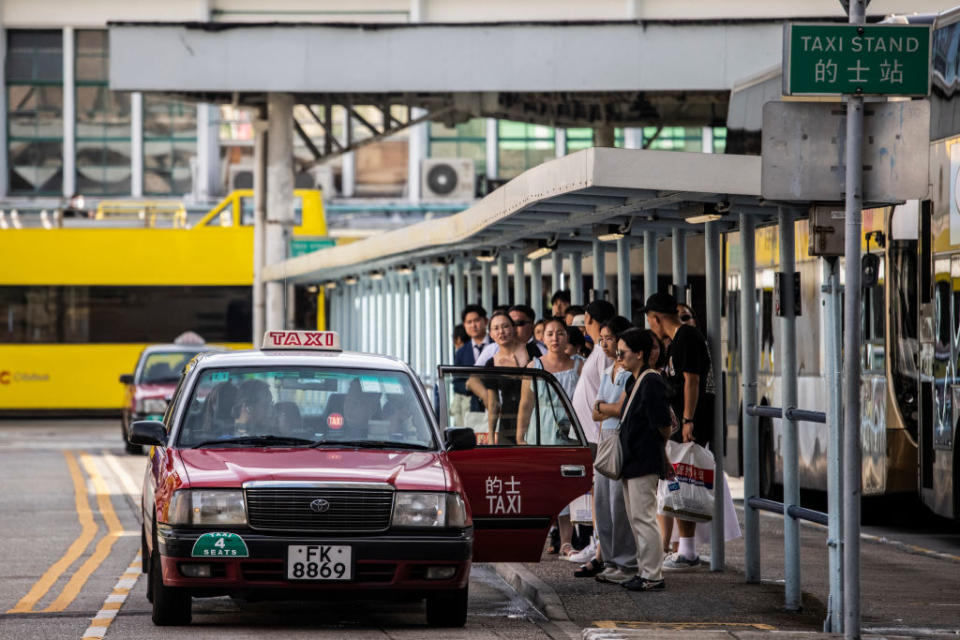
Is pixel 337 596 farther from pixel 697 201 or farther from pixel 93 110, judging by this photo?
pixel 93 110

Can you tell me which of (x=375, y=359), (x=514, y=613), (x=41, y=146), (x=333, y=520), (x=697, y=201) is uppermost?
(x=41, y=146)

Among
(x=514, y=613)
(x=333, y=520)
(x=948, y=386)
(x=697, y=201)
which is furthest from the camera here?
(x=948, y=386)

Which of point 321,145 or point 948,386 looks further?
point 321,145

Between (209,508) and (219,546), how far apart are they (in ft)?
0.65

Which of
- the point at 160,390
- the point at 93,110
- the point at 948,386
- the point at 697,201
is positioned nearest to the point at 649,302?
the point at 697,201

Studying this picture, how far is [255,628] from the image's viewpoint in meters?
9.75

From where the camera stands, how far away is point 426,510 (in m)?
9.47

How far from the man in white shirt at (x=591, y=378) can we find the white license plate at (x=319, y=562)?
128 inches

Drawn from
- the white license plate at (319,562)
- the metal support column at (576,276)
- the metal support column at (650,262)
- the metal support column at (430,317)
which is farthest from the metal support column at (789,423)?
the metal support column at (430,317)

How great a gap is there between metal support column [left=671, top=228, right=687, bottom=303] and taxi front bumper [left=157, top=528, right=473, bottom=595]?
4294mm

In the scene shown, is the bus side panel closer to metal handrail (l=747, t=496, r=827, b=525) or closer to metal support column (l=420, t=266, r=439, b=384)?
metal support column (l=420, t=266, r=439, b=384)

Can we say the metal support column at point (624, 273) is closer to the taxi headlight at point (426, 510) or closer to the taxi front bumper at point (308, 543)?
the taxi headlight at point (426, 510)

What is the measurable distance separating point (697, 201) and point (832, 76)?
113 inches

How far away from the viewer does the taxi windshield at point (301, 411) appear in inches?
400
